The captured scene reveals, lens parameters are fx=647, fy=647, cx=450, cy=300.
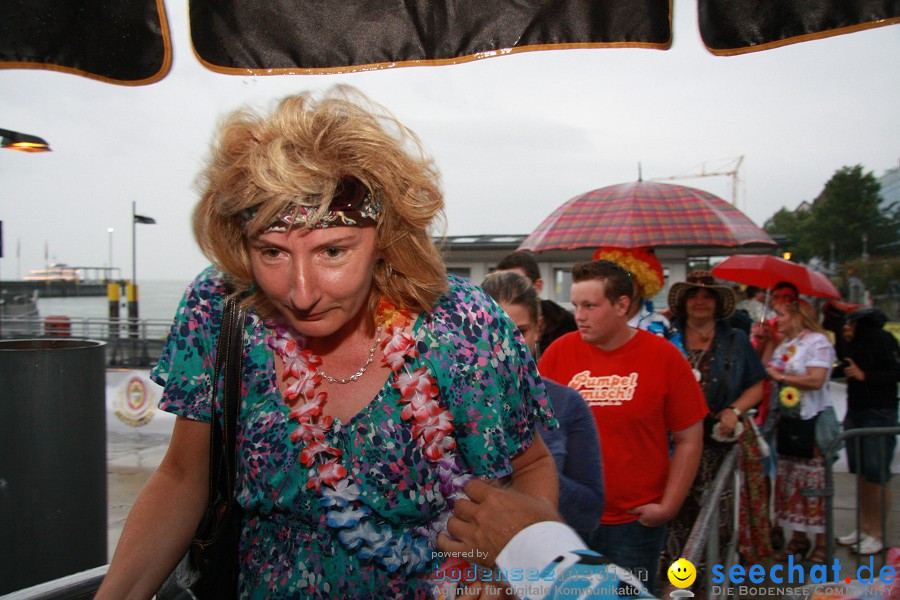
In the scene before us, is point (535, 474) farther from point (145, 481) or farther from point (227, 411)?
point (145, 481)

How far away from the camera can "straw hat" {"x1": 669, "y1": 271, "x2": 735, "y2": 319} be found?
4461 millimetres

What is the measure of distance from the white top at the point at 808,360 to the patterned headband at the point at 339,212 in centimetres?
488

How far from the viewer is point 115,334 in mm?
15594

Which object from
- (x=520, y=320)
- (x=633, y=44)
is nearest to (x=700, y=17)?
(x=633, y=44)

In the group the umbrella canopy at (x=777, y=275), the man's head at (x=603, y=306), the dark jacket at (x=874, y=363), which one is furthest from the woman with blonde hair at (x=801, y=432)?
the man's head at (x=603, y=306)

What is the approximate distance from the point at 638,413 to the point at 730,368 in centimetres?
139

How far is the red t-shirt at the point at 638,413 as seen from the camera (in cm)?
322

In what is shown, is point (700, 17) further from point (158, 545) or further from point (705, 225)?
point (705, 225)

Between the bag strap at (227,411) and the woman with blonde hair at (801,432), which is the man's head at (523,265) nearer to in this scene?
the woman with blonde hair at (801,432)

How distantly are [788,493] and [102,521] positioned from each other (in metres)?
4.89

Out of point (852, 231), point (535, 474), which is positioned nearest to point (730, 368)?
point (535, 474)

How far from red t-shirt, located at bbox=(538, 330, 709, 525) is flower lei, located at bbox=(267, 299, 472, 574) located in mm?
1847

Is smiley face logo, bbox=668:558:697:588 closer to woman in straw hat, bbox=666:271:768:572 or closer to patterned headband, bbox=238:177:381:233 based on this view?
patterned headband, bbox=238:177:381:233

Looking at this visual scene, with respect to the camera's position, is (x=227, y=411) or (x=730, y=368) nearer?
(x=227, y=411)
